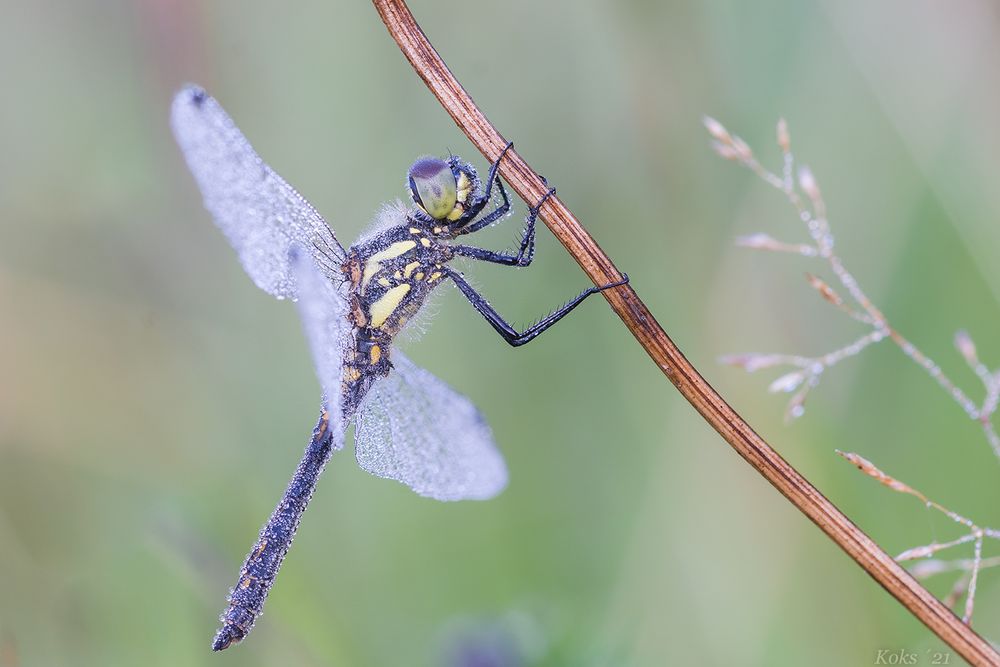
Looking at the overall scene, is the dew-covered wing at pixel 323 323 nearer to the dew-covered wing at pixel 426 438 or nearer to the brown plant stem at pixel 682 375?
the dew-covered wing at pixel 426 438

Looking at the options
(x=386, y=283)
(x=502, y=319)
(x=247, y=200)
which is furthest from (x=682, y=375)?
(x=247, y=200)

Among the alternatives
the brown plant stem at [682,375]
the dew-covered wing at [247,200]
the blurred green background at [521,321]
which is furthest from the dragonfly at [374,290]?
the brown plant stem at [682,375]

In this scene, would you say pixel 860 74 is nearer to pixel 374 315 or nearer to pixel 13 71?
pixel 374 315

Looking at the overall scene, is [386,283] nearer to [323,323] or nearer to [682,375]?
[323,323]

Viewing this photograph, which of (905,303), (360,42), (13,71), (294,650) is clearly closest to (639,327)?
(294,650)
